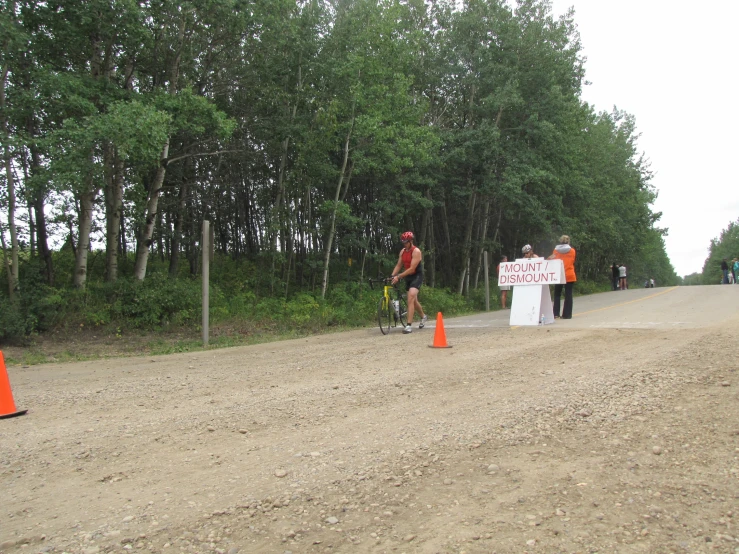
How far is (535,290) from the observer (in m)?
12.5

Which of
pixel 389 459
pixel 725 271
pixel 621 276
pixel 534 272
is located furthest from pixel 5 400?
pixel 725 271

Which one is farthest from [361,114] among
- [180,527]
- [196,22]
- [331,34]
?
[180,527]

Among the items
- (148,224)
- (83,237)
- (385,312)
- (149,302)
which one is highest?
(148,224)

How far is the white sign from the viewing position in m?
12.5

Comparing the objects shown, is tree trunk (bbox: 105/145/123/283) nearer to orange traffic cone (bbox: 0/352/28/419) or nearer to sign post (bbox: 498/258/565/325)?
orange traffic cone (bbox: 0/352/28/419)

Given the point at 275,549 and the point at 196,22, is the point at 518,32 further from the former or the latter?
the point at 275,549

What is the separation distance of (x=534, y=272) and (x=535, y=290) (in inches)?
17.9

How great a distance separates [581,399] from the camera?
530cm

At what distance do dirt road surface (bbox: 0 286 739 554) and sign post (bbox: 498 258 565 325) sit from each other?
489 cm

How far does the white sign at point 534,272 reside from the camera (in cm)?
1248

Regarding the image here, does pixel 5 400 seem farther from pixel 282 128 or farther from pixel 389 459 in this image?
pixel 282 128

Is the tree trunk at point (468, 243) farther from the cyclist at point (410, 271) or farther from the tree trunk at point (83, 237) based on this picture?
the tree trunk at point (83, 237)

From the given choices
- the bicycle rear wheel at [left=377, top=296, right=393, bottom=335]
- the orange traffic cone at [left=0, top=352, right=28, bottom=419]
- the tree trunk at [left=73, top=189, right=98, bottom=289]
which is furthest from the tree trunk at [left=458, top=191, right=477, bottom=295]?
the orange traffic cone at [left=0, top=352, right=28, bottom=419]

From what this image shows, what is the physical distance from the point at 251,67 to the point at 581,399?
15591mm
